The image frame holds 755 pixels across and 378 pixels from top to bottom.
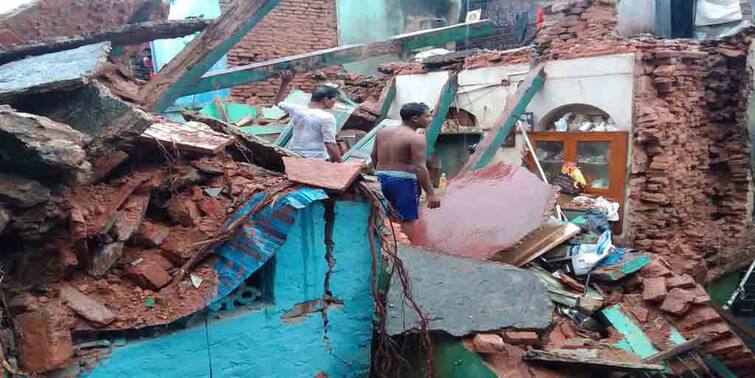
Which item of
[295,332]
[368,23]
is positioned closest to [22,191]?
[295,332]

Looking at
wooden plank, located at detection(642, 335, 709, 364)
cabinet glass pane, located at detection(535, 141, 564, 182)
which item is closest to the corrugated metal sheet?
wooden plank, located at detection(642, 335, 709, 364)

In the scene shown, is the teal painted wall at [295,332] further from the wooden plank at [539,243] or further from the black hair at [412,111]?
the black hair at [412,111]

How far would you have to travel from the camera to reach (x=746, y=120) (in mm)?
9172

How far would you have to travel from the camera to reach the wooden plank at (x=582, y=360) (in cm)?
368

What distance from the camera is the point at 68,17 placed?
15.6ft

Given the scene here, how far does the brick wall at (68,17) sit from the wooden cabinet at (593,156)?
620 centimetres

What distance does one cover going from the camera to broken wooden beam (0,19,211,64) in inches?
153

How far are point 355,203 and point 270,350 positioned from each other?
98cm

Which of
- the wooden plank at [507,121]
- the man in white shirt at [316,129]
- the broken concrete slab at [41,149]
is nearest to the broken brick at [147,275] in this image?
the broken concrete slab at [41,149]

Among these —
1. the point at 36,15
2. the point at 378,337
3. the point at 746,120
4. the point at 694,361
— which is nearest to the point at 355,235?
the point at 378,337

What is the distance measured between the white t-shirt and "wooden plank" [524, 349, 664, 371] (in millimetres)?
3000

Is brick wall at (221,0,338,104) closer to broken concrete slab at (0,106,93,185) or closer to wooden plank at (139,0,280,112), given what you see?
wooden plank at (139,0,280,112)

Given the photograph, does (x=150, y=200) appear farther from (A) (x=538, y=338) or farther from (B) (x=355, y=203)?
(A) (x=538, y=338)

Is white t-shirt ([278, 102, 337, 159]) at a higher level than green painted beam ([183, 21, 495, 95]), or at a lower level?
lower
